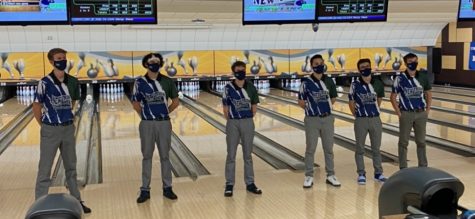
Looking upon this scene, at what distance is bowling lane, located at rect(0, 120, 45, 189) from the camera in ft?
18.7

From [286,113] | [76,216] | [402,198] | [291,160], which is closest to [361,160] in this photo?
[291,160]

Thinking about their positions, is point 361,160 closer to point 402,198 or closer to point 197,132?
point 402,198

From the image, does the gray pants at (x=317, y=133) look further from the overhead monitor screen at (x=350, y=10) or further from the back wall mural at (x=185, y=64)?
the back wall mural at (x=185, y=64)

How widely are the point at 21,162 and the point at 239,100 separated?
11.3ft

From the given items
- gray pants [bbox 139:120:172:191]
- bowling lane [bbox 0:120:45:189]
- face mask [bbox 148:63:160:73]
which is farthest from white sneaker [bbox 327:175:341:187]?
bowling lane [bbox 0:120:45:189]

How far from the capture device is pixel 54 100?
4293 mm

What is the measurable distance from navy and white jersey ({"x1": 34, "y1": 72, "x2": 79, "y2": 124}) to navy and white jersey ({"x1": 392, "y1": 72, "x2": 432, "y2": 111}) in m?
3.28

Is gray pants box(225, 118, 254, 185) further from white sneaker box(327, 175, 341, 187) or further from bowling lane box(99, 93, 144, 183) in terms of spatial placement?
bowling lane box(99, 93, 144, 183)

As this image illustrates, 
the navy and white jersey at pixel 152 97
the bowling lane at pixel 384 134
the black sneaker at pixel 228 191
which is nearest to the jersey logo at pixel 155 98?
the navy and white jersey at pixel 152 97

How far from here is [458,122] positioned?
9367 millimetres

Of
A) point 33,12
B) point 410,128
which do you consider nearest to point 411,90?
point 410,128

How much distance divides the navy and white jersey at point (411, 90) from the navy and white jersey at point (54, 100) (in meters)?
3.28

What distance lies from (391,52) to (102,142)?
11791 mm

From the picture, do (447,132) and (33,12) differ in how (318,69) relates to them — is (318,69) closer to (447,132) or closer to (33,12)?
(33,12)
